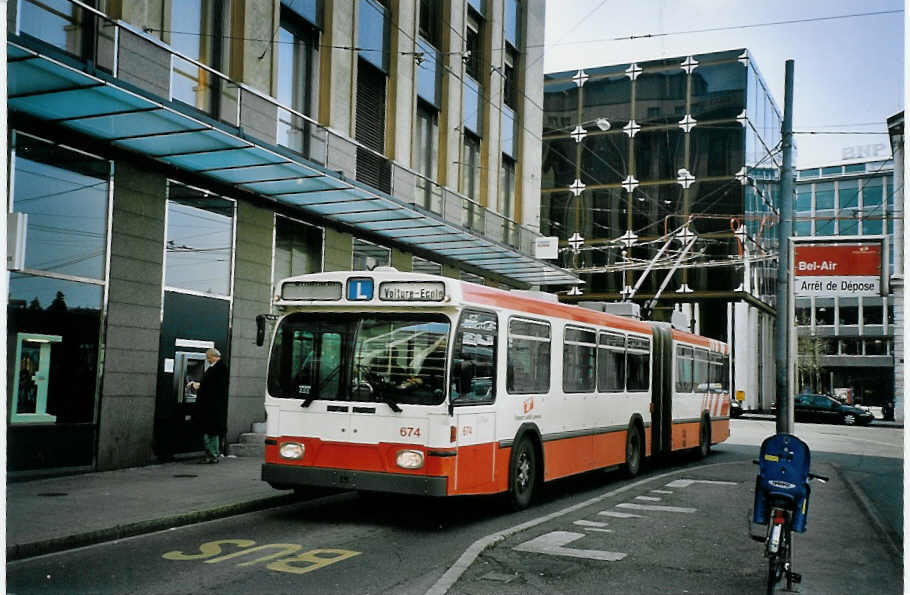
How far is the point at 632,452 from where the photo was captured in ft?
53.4

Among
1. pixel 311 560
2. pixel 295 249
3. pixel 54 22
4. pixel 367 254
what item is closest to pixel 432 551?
pixel 311 560

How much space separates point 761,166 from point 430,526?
116 feet

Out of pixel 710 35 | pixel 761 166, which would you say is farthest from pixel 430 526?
pixel 761 166

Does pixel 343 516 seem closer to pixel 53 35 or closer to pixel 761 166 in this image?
pixel 53 35

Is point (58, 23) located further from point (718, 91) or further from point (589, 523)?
point (718, 91)

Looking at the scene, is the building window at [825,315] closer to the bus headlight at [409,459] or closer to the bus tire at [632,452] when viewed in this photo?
the bus tire at [632,452]

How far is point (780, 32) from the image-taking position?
12570 millimetres

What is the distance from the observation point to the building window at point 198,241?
50.6 feet

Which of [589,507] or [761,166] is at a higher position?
[761,166]

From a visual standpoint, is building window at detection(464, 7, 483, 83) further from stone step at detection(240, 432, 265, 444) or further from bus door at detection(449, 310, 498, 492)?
bus door at detection(449, 310, 498, 492)

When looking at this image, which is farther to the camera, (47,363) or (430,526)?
(47,363)

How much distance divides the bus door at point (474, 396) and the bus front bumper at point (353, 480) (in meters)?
0.37

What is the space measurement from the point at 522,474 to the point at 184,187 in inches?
307

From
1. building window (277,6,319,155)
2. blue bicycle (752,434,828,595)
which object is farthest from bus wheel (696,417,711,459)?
blue bicycle (752,434,828,595)
